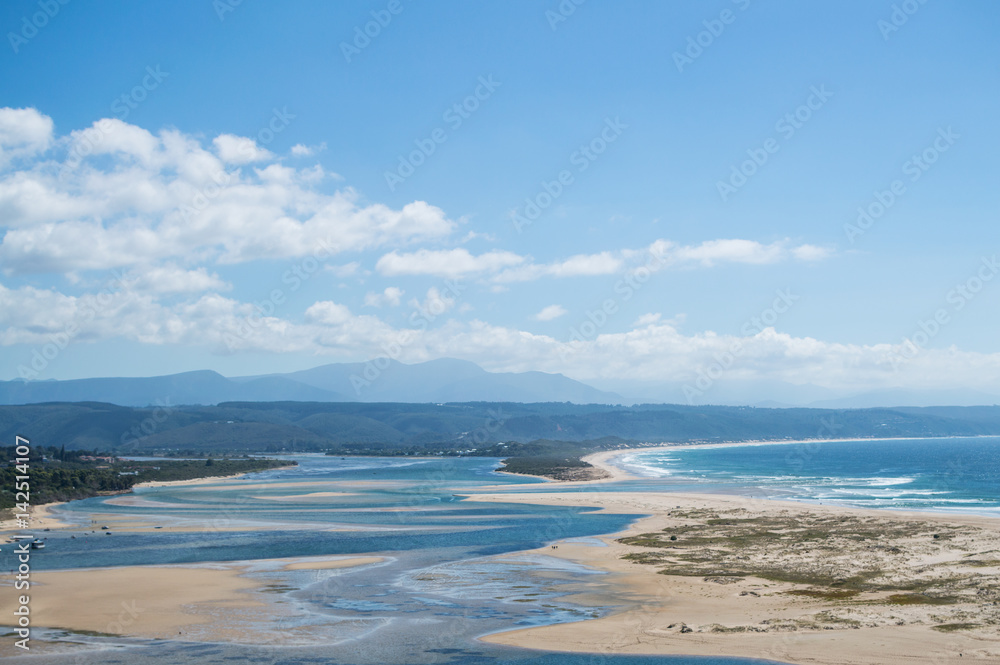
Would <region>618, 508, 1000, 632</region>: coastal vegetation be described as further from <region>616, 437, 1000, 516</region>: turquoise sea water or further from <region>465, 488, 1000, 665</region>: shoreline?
<region>616, 437, 1000, 516</region>: turquoise sea water

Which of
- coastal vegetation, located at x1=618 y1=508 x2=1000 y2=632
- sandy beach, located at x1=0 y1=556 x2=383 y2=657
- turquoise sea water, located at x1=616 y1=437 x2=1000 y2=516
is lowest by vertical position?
turquoise sea water, located at x1=616 y1=437 x2=1000 y2=516

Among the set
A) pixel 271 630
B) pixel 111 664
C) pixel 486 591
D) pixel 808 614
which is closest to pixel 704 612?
pixel 808 614

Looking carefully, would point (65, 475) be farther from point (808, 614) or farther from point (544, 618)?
point (808, 614)

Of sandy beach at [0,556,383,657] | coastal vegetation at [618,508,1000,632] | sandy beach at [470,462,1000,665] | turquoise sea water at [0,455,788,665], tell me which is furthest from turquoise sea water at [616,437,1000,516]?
sandy beach at [0,556,383,657]

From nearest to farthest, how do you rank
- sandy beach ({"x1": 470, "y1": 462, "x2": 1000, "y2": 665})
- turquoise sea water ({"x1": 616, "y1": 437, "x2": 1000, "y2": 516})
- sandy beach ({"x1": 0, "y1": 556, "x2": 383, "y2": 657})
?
1. sandy beach ({"x1": 470, "y1": 462, "x2": 1000, "y2": 665})
2. sandy beach ({"x1": 0, "y1": 556, "x2": 383, "y2": 657})
3. turquoise sea water ({"x1": 616, "y1": 437, "x2": 1000, "y2": 516})

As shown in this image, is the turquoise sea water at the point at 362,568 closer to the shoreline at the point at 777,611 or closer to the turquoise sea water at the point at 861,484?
the shoreline at the point at 777,611

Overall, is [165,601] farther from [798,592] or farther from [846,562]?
[846,562]

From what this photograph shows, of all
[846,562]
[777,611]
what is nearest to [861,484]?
[846,562]
